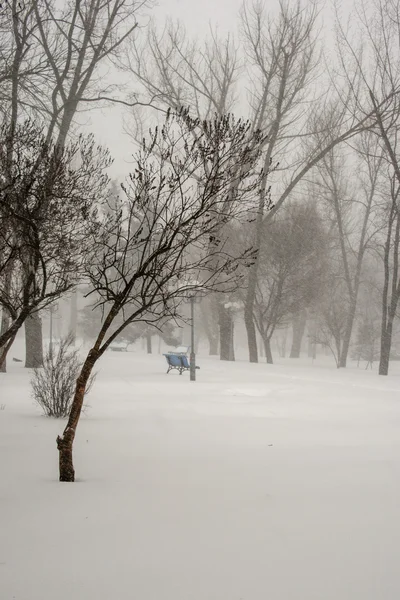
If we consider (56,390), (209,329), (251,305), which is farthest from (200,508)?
(209,329)

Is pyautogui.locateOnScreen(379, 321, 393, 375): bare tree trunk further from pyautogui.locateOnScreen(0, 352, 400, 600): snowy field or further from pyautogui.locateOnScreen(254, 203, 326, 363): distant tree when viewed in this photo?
pyautogui.locateOnScreen(0, 352, 400, 600): snowy field

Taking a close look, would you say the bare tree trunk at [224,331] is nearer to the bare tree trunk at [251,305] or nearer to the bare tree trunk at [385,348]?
the bare tree trunk at [251,305]

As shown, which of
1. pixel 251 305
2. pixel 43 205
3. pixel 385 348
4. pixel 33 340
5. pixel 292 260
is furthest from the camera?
pixel 292 260

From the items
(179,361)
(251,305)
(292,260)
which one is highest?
(292,260)

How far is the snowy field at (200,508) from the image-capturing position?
121 inches

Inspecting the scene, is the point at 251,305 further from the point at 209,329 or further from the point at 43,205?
the point at 209,329

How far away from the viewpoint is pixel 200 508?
14.0ft

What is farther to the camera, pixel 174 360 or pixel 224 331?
pixel 224 331

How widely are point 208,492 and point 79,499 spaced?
119 centimetres

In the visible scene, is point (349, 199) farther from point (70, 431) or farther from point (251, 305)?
point (70, 431)

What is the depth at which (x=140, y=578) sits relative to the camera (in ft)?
10.0

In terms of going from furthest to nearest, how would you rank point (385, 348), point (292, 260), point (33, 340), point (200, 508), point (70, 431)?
point (292, 260) < point (385, 348) < point (33, 340) < point (70, 431) < point (200, 508)

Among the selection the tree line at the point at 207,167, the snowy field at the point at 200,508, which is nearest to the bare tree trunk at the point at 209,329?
the tree line at the point at 207,167

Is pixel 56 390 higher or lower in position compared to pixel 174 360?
higher
